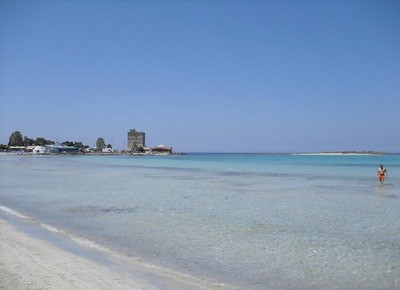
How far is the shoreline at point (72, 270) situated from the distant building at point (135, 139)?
17524 centimetres

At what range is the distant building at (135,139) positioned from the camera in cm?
18362

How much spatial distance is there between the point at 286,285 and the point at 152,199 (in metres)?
12.5

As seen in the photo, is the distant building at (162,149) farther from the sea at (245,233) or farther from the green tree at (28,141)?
the sea at (245,233)

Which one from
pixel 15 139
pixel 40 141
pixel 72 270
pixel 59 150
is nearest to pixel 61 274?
pixel 72 270

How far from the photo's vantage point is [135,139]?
185 metres

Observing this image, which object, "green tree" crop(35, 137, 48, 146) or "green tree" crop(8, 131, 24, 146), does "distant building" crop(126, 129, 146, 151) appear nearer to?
"green tree" crop(35, 137, 48, 146)

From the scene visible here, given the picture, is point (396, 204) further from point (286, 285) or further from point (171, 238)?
point (286, 285)

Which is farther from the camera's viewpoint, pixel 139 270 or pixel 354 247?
pixel 354 247

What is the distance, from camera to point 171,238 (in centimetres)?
1016

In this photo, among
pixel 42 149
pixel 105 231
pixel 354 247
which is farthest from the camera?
pixel 42 149

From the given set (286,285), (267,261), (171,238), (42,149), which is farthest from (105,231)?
(42,149)

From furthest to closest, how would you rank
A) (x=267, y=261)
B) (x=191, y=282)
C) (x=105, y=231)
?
(x=105, y=231) < (x=267, y=261) < (x=191, y=282)

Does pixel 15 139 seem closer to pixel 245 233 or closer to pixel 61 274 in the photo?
pixel 245 233

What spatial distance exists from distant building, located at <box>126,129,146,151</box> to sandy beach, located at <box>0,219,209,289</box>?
577 ft
